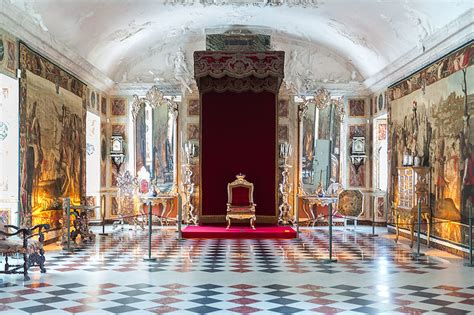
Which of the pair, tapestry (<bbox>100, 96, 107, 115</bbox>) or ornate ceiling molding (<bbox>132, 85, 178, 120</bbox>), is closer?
tapestry (<bbox>100, 96, 107, 115</bbox>)

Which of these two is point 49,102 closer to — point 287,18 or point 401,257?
point 287,18

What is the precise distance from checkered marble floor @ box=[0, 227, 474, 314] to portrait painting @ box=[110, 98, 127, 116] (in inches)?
285

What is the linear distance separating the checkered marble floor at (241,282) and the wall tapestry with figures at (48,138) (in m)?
1.14

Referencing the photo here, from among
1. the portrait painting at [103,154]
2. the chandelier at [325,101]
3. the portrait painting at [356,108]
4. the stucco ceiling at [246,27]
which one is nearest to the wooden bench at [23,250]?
the stucco ceiling at [246,27]

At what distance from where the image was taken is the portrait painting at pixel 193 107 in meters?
19.1

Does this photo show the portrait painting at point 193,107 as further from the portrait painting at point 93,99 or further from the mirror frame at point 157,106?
the portrait painting at point 93,99

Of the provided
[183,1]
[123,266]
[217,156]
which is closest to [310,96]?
[217,156]

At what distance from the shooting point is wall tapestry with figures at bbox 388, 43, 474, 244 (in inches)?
453

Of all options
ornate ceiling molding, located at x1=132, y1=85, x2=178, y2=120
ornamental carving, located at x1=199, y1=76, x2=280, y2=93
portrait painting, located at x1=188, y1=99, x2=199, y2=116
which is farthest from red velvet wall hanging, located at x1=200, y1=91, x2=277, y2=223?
ornate ceiling molding, located at x1=132, y1=85, x2=178, y2=120

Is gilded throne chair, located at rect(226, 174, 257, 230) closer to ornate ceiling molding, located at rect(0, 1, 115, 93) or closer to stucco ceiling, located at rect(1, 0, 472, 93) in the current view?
stucco ceiling, located at rect(1, 0, 472, 93)

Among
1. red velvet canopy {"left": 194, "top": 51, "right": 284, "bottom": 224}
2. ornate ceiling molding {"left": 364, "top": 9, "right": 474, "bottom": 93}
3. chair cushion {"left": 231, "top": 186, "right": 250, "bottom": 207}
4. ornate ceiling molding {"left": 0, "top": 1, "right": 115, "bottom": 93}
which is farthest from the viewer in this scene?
red velvet canopy {"left": 194, "top": 51, "right": 284, "bottom": 224}

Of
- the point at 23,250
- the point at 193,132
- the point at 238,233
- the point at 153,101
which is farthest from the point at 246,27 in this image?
the point at 23,250

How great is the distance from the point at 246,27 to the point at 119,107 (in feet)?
15.4

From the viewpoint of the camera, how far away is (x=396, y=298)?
7.46m
